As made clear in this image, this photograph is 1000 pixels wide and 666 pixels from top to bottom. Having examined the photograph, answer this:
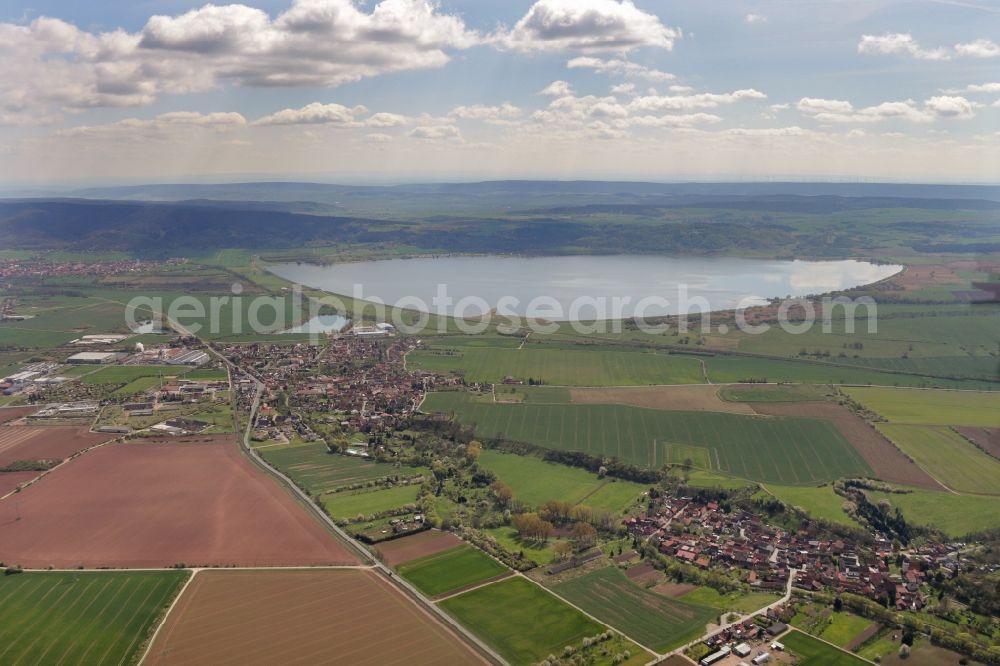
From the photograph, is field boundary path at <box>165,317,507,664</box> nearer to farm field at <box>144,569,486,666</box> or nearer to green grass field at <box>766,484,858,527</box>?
farm field at <box>144,569,486,666</box>

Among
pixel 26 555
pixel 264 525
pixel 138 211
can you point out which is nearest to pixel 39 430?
pixel 26 555

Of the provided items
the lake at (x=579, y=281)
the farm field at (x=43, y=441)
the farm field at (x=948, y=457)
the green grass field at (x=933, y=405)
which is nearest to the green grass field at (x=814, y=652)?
the farm field at (x=948, y=457)

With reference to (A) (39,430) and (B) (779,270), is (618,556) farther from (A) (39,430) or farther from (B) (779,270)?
(B) (779,270)

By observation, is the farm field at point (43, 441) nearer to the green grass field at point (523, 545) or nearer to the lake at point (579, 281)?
the green grass field at point (523, 545)

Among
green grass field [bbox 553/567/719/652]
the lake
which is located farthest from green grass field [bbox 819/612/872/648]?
the lake

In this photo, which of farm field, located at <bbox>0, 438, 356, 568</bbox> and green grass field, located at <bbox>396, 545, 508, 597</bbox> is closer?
green grass field, located at <bbox>396, 545, 508, 597</bbox>

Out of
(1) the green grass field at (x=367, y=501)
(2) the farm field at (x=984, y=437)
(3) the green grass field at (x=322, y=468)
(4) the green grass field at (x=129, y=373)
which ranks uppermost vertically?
(4) the green grass field at (x=129, y=373)

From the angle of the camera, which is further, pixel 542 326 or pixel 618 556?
pixel 542 326
